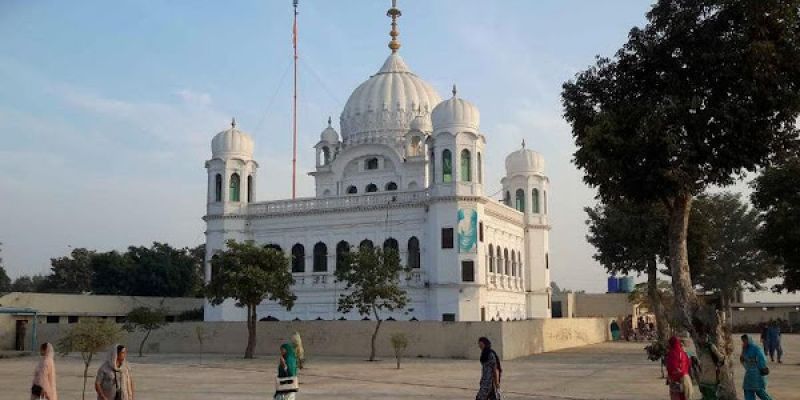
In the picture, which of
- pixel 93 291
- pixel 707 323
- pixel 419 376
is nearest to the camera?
pixel 707 323

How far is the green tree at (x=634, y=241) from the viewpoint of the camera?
32438 millimetres

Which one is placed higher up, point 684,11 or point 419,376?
point 684,11

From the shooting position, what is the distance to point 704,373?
13.1m

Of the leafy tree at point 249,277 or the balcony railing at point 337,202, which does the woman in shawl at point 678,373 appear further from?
the balcony railing at point 337,202

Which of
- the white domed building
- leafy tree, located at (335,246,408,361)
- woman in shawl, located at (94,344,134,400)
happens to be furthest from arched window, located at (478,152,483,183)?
woman in shawl, located at (94,344,134,400)

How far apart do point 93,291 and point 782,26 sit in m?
59.4

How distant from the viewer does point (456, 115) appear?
43438 mm

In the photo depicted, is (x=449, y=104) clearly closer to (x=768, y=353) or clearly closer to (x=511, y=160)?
(x=511, y=160)

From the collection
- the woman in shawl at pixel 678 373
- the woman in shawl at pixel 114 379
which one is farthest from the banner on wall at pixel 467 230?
the woman in shawl at pixel 114 379

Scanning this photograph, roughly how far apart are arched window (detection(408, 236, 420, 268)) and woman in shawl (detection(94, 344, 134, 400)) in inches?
1257

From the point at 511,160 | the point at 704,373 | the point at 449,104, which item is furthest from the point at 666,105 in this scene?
the point at 511,160

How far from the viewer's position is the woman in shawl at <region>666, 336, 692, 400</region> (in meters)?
12.5

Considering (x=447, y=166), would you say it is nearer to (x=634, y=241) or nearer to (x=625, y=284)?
(x=634, y=241)

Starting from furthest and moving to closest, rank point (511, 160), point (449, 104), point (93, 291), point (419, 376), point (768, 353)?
point (93, 291) < point (511, 160) < point (449, 104) < point (768, 353) < point (419, 376)
